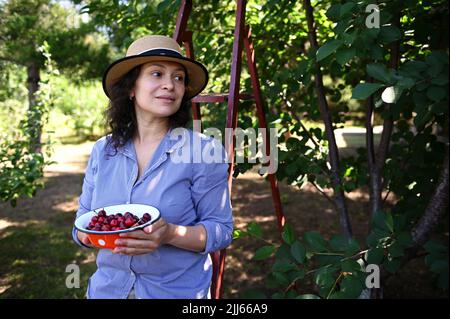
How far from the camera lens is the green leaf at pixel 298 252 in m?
1.27

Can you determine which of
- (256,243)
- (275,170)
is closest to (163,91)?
(275,170)

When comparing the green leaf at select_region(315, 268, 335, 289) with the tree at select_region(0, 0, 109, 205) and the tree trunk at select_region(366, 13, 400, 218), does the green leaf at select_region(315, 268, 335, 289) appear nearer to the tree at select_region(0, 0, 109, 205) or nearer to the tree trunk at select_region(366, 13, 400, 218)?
the tree trunk at select_region(366, 13, 400, 218)

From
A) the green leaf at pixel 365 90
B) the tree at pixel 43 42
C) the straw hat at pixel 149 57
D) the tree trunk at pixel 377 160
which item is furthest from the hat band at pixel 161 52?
the tree at pixel 43 42

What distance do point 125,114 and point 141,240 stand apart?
57cm

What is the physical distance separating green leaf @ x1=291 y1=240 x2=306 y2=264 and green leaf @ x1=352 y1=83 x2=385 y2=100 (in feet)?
1.62

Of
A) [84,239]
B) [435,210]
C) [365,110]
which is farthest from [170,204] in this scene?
[365,110]

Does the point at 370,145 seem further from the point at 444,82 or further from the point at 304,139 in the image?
the point at 444,82

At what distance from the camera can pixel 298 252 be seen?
128 cm

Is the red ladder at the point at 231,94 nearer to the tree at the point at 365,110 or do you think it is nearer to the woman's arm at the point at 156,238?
the tree at the point at 365,110

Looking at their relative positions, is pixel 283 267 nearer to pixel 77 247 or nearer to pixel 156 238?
pixel 156 238

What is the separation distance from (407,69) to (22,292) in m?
3.07

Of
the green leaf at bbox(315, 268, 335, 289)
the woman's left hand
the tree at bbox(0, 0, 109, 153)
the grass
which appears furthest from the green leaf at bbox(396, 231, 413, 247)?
the tree at bbox(0, 0, 109, 153)

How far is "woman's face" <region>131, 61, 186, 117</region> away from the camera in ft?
4.51

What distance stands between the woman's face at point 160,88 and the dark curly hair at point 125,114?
2.4 inches
